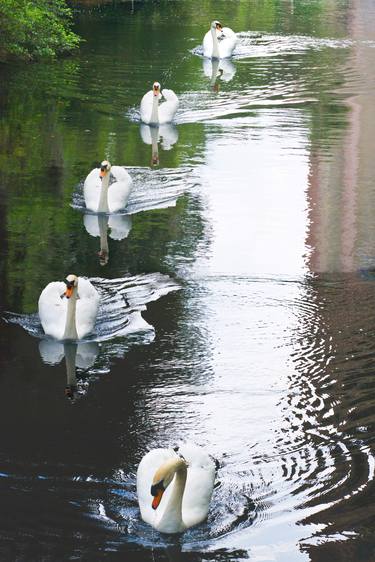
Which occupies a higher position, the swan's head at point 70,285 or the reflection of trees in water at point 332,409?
the swan's head at point 70,285

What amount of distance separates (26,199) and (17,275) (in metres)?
4.05

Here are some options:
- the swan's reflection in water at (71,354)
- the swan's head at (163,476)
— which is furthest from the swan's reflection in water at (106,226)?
the swan's head at (163,476)

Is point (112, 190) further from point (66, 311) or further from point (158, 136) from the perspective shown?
point (158, 136)

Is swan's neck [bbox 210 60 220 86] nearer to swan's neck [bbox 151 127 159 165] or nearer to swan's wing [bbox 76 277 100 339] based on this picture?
swan's neck [bbox 151 127 159 165]

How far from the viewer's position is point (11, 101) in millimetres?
28078

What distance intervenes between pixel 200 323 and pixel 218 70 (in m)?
19.4

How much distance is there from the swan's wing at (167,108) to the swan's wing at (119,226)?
7.30 metres

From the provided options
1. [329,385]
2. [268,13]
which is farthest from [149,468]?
[268,13]

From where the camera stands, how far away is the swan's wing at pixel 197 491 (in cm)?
1000

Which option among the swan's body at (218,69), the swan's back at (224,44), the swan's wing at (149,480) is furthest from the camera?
the swan's back at (224,44)

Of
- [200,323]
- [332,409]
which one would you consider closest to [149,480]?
[332,409]

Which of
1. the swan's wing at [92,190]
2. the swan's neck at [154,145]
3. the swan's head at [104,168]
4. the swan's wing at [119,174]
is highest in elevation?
the swan's head at [104,168]

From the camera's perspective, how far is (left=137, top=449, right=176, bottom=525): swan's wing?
993cm

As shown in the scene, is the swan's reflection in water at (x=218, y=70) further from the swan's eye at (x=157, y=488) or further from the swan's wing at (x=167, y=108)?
the swan's eye at (x=157, y=488)
